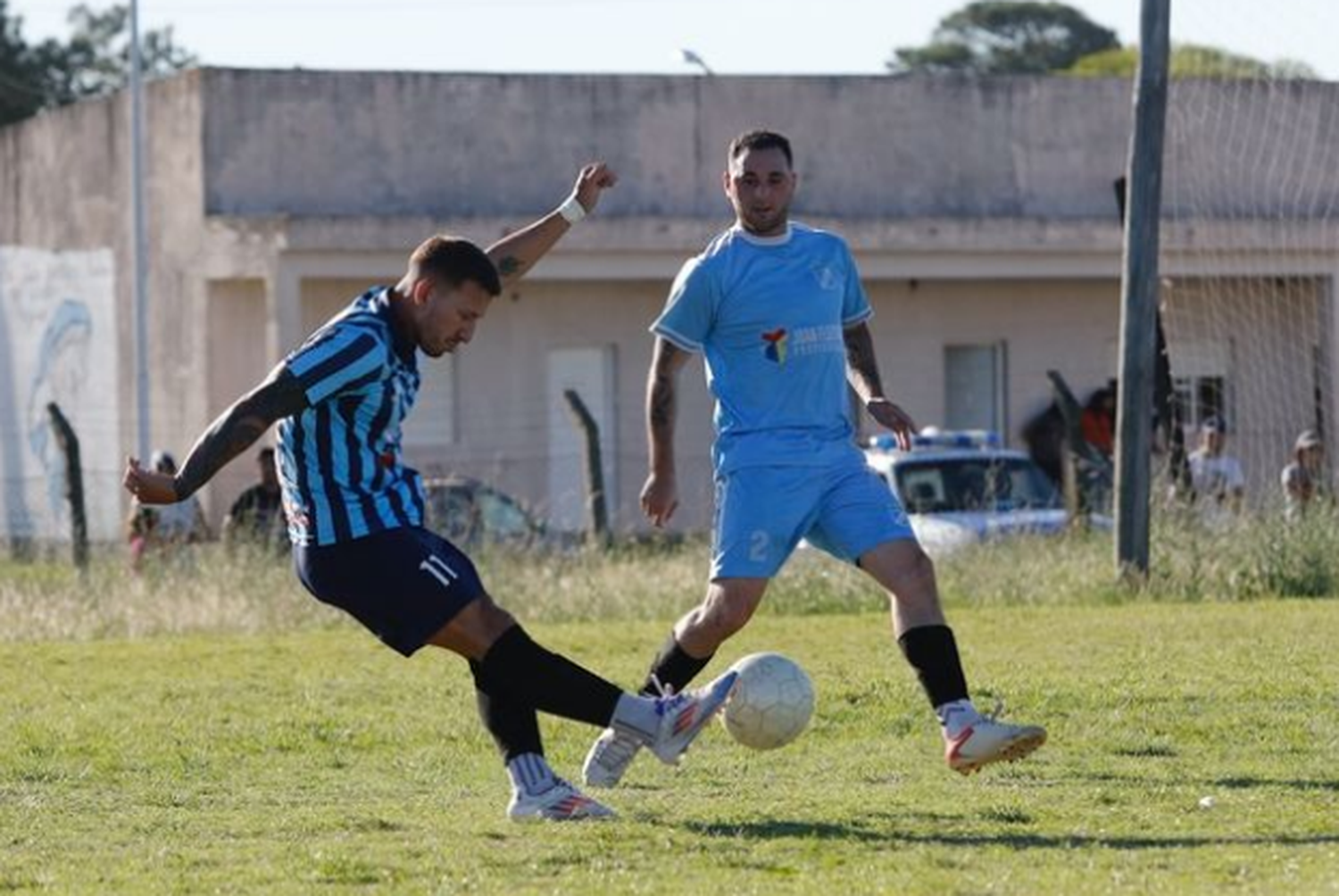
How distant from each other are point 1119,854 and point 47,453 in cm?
3470

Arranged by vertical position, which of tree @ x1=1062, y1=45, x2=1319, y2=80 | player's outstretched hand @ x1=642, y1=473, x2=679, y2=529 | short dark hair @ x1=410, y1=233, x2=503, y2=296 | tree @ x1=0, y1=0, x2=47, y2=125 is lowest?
player's outstretched hand @ x1=642, y1=473, x2=679, y2=529

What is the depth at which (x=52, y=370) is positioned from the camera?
4203 cm

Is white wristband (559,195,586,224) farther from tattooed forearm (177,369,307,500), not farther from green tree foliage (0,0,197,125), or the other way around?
green tree foliage (0,0,197,125)

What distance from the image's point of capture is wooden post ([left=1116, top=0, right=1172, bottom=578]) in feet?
63.1

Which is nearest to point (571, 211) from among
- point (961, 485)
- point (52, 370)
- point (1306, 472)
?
point (1306, 472)

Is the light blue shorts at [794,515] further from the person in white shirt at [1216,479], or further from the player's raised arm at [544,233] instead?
the person in white shirt at [1216,479]

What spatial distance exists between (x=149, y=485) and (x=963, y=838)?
248 cm

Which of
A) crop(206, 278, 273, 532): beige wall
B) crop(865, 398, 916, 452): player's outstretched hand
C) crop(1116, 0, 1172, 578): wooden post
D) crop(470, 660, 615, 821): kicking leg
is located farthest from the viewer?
crop(206, 278, 273, 532): beige wall

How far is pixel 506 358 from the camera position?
1496 inches

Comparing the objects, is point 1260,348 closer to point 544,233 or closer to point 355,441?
point 544,233

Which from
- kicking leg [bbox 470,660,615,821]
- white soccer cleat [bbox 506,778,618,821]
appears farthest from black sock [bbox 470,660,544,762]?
white soccer cleat [bbox 506,778,618,821]

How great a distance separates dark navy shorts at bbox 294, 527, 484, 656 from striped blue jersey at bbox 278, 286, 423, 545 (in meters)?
0.04

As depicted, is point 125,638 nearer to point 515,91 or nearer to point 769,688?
point 769,688

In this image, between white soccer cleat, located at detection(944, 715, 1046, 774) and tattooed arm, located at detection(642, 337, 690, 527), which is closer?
white soccer cleat, located at detection(944, 715, 1046, 774)
